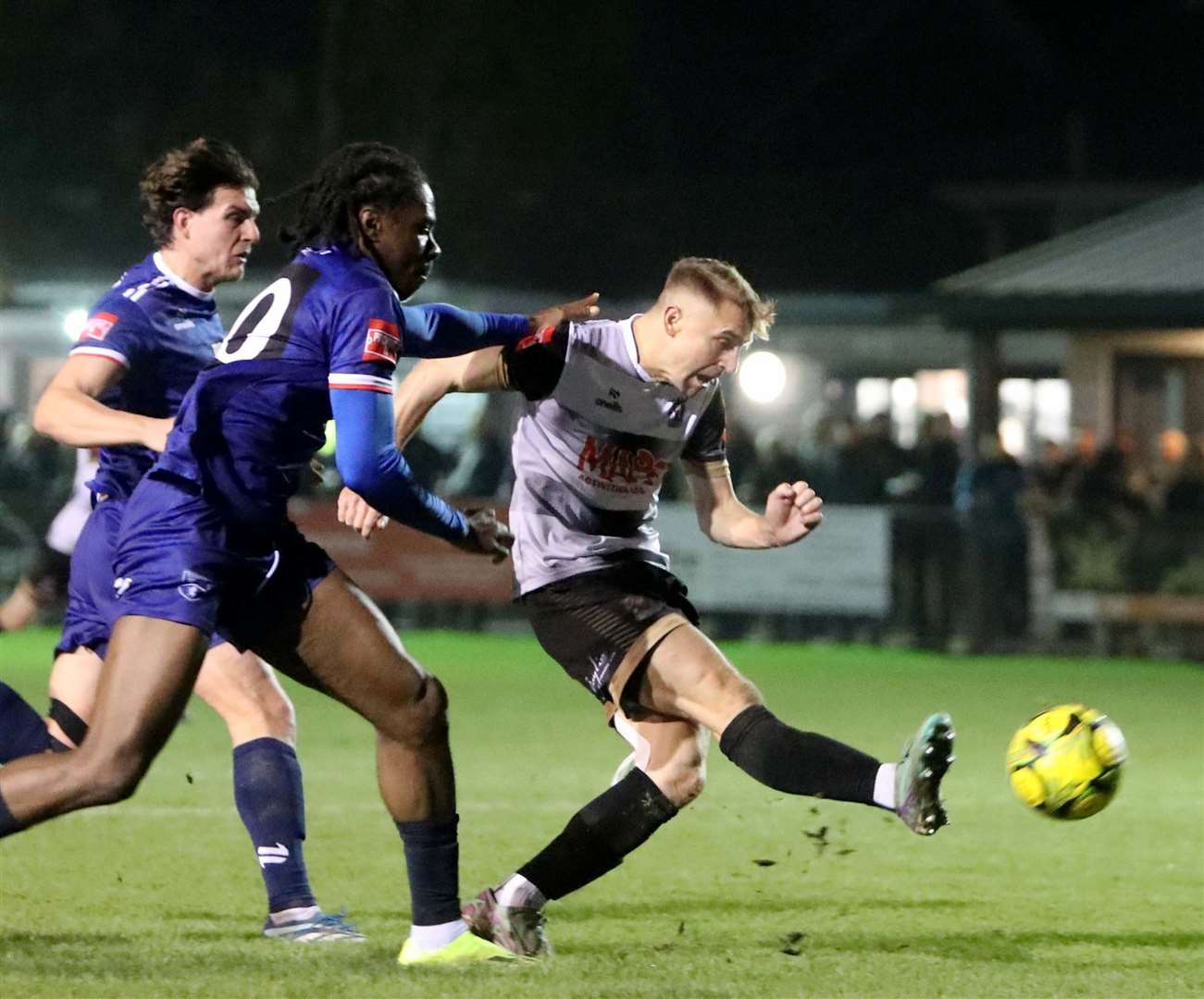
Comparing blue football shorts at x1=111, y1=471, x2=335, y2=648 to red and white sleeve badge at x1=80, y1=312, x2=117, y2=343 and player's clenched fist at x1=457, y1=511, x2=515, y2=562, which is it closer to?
player's clenched fist at x1=457, y1=511, x2=515, y2=562

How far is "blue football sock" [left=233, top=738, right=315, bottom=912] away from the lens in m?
6.59

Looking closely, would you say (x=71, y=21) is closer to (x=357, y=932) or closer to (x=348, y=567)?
(x=348, y=567)

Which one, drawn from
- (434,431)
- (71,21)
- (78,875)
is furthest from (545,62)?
(78,875)

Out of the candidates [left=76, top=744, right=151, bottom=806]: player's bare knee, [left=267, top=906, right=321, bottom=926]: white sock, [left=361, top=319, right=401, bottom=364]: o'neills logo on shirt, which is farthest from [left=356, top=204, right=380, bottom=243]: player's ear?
[left=267, top=906, right=321, bottom=926]: white sock

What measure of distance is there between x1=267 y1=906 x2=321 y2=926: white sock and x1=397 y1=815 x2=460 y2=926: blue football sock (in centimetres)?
53

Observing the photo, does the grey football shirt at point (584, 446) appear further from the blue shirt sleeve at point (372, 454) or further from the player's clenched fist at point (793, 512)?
the blue shirt sleeve at point (372, 454)

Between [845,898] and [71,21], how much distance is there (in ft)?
121

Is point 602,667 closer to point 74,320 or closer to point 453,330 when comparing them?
point 453,330

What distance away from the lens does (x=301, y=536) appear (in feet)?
20.3

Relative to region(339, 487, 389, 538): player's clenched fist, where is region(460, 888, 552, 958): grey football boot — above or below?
below

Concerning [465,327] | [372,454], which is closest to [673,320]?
[465,327]

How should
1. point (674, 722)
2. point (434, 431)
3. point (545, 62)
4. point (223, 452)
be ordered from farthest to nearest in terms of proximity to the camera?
1. point (545, 62)
2. point (434, 431)
3. point (674, 722)
4. point (223, 452)

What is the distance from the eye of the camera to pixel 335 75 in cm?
4078

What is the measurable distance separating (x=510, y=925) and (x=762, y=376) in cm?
2632
